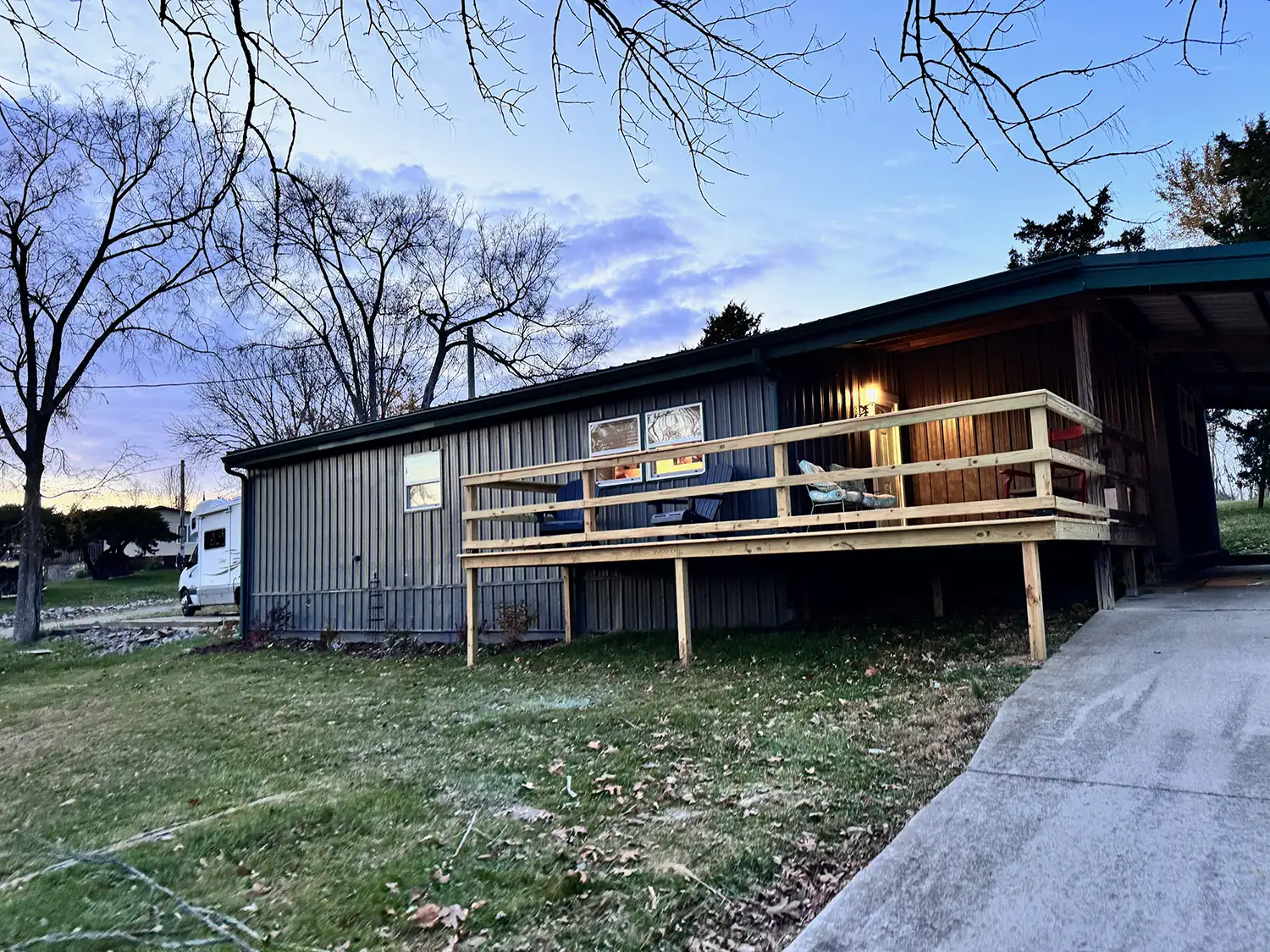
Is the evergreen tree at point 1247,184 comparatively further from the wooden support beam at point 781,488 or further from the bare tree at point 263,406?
the bare tree at point 263,406

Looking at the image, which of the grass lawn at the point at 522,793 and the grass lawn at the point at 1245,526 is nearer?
the grass lawn at the point at 522,793

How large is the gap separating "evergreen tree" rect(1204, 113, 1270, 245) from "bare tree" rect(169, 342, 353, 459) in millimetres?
25024

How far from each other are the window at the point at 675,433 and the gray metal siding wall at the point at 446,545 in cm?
10

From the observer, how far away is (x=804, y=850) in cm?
337

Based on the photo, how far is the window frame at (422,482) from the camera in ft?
39.3

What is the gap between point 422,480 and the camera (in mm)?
12188

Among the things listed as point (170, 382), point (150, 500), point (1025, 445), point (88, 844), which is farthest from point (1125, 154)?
point (150, 500)

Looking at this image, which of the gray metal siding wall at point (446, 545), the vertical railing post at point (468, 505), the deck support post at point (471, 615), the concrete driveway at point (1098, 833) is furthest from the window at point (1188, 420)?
the deck support post at point (471, 615)

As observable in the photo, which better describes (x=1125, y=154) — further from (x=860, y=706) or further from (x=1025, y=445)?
(x=1025, y=445)

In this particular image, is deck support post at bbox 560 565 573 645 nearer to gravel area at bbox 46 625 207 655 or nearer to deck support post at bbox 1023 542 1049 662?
deck support post at bbox 1023 542 1049 662

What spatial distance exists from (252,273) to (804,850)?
314 cm

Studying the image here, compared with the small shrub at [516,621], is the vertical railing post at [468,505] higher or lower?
higher

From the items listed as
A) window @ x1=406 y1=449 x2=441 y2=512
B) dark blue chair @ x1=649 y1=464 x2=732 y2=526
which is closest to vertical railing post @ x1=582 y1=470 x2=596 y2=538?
dark blue chair @ x1=649 y1=464 x2=732 y2=526

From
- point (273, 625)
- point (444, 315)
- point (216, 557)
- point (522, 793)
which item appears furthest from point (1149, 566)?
point (444, 315)
